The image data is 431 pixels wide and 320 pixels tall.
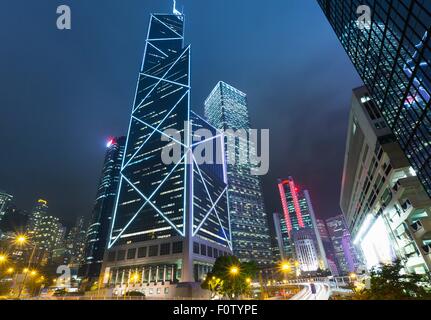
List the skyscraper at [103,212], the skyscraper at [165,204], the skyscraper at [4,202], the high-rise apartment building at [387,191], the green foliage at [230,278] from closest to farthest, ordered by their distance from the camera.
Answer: the high-rise apartment building at [387,191], the green foliage at [230,278], the skyscraper at [165,204], the skyscraper at [103,212], the skyscraper at [4,202]

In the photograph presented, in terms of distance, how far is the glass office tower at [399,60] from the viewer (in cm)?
2597

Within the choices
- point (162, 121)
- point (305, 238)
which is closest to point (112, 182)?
point (162, 121)

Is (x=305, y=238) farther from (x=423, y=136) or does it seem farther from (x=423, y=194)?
(x=423, y=136)

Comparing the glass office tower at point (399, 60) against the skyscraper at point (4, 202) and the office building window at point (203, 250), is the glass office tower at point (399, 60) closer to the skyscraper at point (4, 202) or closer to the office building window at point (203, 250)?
the office building window at point (203, 250)

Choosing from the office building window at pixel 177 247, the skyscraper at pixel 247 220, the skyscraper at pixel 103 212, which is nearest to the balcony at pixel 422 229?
the office building window at pixel 177 247

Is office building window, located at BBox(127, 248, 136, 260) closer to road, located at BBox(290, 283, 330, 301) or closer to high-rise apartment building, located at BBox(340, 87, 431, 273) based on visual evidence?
road, located at BBox(290, 283, 330, 301)

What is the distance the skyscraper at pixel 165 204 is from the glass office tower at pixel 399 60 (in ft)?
220

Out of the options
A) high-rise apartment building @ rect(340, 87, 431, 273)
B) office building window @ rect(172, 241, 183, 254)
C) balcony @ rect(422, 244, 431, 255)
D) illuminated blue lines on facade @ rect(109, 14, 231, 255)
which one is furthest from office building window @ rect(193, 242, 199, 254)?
balcony @ rect(422, 244, 431, 255)

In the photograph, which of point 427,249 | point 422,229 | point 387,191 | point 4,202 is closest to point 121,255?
point 387,191

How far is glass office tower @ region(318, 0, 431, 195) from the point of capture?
25969mm

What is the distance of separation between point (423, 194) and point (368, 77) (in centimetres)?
2221

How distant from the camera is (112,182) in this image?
6875 inches

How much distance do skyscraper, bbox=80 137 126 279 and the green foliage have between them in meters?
109

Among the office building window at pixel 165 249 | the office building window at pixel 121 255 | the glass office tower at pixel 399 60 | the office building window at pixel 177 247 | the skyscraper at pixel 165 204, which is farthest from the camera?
the office building window at pixel 121 255
